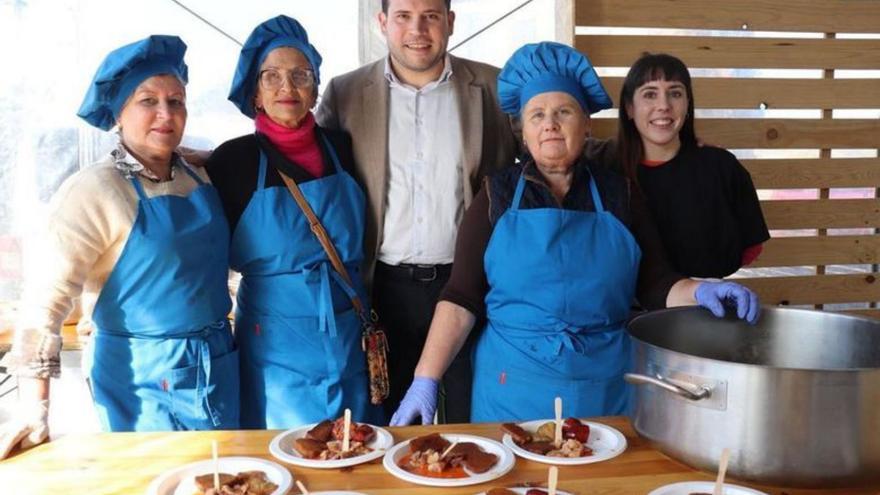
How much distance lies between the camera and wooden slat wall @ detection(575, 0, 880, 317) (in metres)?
3.12

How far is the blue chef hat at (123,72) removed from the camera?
187 centimetres

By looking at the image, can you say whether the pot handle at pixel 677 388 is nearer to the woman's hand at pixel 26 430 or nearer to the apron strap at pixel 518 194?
the apron strap at pixel 518 194

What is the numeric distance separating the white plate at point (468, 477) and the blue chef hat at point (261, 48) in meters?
1.21

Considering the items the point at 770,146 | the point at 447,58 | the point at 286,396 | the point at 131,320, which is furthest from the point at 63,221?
the point at 770,146

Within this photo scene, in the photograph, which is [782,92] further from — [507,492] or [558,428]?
[507,492]

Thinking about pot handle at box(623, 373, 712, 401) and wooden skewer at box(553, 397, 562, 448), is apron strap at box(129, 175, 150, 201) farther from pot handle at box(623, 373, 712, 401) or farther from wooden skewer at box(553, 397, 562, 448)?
pot handle at box(623, 373, 712, 401)

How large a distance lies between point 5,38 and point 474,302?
2.55 metres

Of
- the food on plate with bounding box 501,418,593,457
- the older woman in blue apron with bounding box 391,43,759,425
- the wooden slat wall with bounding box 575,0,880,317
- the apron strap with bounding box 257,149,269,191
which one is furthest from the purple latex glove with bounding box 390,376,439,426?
the wooden slat wall with bounding box 575,0,880,317

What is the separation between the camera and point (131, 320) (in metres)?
1.91

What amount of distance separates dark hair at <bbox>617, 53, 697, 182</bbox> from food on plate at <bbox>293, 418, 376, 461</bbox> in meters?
1.23

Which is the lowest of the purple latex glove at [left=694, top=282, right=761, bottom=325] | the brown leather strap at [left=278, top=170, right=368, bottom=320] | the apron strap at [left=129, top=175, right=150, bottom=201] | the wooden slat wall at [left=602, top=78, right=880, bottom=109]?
the purple latex glove at [left=694, top=282, right=761, bottom=325]

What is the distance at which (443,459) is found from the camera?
4.43 ft

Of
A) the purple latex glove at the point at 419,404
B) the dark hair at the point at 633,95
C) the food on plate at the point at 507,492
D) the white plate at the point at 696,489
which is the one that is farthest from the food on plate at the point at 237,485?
the dark hair at the point at 633,95

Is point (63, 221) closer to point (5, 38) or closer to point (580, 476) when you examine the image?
point (580, 476)
